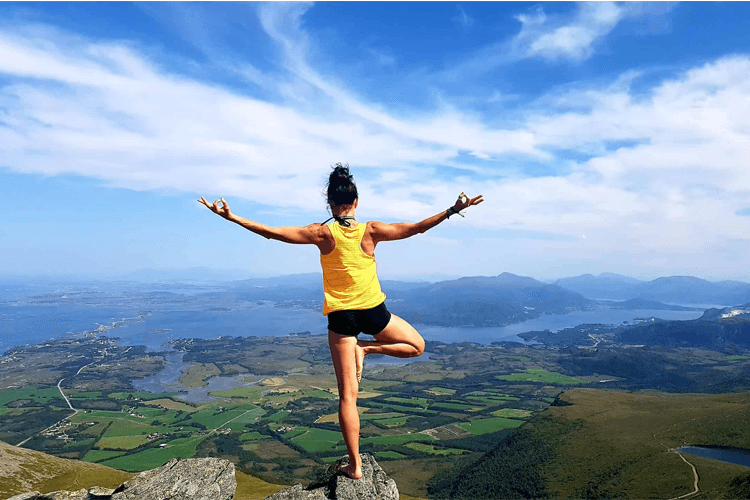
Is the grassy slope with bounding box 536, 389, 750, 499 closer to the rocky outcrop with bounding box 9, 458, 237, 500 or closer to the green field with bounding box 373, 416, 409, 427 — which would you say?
the green field with bounding box 373, 416, 409, 427

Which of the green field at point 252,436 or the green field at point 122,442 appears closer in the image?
the green field at point 122,442

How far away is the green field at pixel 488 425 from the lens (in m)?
109

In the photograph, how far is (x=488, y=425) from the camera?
112562mm

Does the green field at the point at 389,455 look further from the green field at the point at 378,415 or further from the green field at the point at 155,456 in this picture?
the green field at the point at 155,456

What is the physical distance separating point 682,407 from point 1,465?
4741 inches

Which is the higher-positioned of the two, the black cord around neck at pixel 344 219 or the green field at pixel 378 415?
the black cord around neck at pixel 344 219

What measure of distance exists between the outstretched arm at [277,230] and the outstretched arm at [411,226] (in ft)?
3.10

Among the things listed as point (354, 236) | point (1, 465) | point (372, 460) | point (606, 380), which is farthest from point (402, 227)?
point (606, 380)

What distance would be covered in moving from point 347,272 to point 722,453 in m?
81.6

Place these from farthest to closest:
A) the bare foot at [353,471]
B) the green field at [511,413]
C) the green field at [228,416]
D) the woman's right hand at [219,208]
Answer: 1. the green field at [511,413]
2. the green field at [228,416]
3. the bare foot at [353,471]
4. the woman's right hand at [219,208]

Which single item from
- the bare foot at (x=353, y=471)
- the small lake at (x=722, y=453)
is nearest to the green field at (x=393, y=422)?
the small lake at (x=722, y=453)

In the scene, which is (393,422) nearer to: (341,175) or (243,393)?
(243,393)

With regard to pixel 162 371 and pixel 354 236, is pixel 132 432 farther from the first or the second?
pixel 354 236

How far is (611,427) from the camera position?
83000mm
